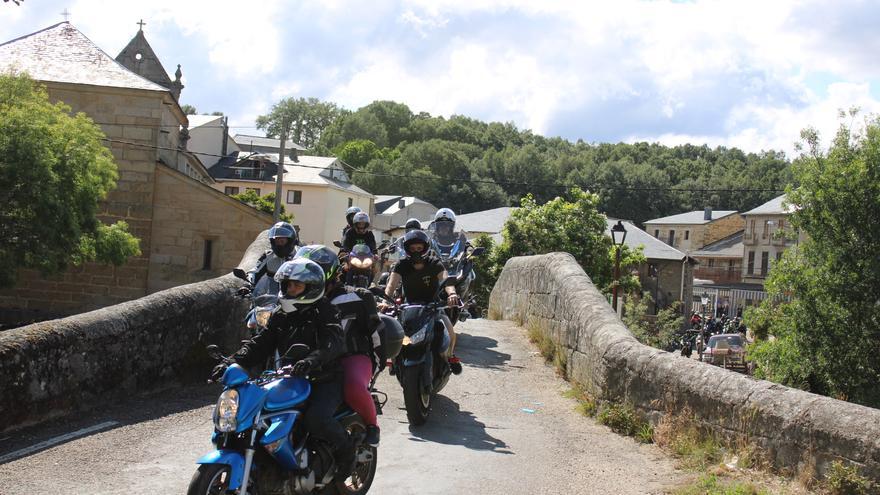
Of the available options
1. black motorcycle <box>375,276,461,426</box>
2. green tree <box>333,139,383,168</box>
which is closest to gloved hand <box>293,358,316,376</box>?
black motorcycle <box>375,276,461,426</box>

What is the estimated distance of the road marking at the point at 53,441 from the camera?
6961mm

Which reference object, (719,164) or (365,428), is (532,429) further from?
(719,164)

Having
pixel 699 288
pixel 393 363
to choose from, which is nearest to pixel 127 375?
pixel 393 363

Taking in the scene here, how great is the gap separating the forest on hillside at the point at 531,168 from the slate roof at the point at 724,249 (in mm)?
4431

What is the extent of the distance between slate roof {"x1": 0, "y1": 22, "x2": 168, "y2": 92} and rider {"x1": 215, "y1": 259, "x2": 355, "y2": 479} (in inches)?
1284

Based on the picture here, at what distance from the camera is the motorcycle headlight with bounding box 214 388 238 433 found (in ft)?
16.1

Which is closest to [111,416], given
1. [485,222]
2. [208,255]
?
[208,255]

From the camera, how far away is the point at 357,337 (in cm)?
651

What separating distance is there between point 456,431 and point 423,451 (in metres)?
0.98

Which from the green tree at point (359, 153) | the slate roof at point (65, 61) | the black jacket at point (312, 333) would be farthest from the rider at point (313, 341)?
the green tree at point (359, 153)

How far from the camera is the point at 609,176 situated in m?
91.6

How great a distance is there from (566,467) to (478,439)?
3.48ft

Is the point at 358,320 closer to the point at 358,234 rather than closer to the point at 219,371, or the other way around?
the point at 219,371

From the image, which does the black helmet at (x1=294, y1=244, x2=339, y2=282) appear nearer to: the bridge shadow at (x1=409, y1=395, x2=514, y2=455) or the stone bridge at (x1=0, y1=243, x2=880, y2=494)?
the stone bridge at (x1=0, y1=243, x2=880, y2=494)
